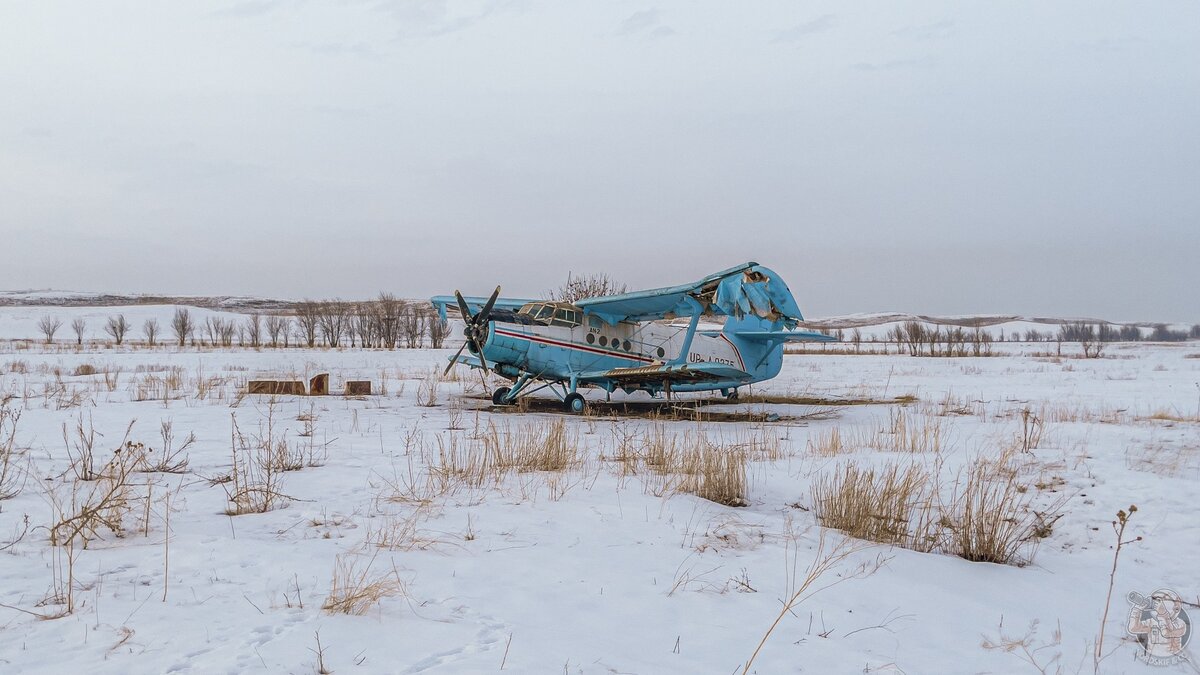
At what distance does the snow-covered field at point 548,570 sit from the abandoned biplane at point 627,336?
5173mm

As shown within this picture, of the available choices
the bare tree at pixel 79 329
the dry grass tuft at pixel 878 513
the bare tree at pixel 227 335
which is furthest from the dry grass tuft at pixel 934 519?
the bare tree at pixel 79 329

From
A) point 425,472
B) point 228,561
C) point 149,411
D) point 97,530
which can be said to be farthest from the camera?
point 149,411

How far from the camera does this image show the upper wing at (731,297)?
1258 centimetres

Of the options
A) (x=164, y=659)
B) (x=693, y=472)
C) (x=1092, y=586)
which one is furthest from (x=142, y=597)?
(x=1092, y=586)

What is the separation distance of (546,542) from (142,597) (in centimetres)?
222

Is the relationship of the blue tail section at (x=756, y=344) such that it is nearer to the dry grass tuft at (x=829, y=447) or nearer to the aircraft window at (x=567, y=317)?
the aircraft window at (x=567, y=317)

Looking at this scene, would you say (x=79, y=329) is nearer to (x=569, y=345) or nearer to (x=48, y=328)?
(x=48, y=328)

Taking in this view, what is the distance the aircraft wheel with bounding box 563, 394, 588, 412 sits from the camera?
46.2 ft

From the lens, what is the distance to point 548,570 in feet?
12.5

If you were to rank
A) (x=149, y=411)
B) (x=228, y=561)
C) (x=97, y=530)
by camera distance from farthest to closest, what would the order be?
(x=149, y=411)
(x=97, y=530)
(x=228, y=561)

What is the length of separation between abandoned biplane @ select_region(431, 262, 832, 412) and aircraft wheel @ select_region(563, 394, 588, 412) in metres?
0.02

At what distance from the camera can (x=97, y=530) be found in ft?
13.7

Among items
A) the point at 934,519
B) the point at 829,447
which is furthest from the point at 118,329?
the point at 934,519

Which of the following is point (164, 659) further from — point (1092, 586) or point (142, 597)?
point (1092, 586)
